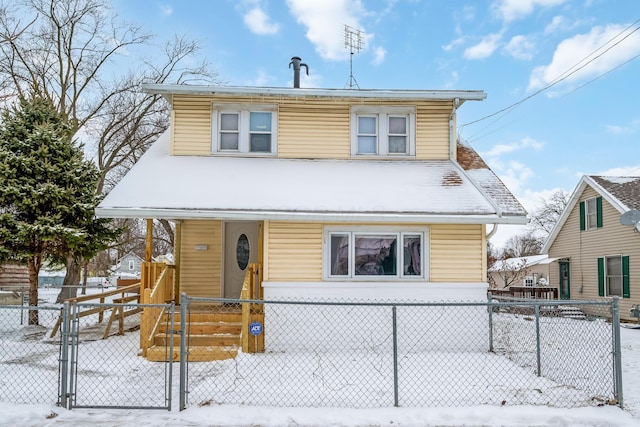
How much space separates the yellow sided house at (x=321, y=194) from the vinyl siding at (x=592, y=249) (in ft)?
28.6

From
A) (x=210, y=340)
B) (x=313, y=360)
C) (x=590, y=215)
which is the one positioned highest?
(x=590, y=215)

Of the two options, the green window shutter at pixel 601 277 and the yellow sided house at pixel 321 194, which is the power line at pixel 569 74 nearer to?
the yellow sided house at pixel 321 194

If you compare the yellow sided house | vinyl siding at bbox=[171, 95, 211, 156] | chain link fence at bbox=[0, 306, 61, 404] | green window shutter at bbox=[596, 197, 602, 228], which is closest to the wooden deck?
green window shutter at bbox=[596, 197, 602, 228]

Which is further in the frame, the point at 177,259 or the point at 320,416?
the point at 177,259

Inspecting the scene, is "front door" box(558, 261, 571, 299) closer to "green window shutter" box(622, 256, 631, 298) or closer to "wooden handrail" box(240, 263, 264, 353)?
"green window shutter" box(622, 256, 631, 298)

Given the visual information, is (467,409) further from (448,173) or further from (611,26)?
(611,26)

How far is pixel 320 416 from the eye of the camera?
17.6 feet

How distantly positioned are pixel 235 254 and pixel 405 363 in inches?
206

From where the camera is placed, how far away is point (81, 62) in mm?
19922

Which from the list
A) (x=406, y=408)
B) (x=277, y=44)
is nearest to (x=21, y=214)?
(x=277, y=44)

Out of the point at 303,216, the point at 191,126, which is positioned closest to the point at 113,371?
the point at 303,216

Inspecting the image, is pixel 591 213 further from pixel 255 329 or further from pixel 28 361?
pixel 28 361

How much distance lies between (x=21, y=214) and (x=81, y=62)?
10569 mm

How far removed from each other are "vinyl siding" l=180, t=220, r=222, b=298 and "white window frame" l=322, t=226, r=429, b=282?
3.34 m
